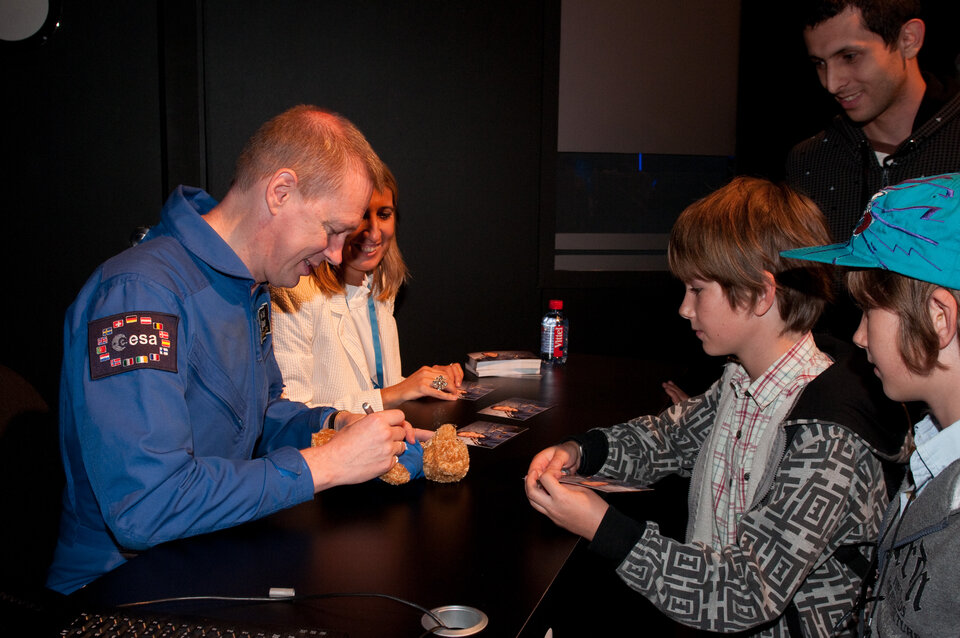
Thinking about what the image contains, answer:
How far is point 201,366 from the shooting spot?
4.78ft

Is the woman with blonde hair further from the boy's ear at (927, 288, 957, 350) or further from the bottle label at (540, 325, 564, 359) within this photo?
the boy's ear at (927, 288, 957, 350)

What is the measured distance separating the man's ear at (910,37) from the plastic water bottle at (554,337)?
1499 mm

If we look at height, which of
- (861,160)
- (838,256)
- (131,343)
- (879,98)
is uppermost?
(879,98)

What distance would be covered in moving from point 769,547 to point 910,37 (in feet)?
6.48

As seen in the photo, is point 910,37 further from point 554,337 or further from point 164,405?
point 164,405

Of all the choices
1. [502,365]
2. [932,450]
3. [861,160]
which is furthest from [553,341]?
[932,450]

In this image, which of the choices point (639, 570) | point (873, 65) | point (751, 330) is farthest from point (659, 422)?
point (873, 65)

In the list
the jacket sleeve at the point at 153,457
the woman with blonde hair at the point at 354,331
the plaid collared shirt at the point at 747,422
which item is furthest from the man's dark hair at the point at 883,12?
the jacket sleeve at the point at 153,457

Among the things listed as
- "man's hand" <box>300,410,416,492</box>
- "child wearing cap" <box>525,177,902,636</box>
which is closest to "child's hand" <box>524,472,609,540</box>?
"child wearing cap" <box>525,177,902,636</box>

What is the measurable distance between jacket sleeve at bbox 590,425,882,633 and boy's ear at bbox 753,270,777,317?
323mm

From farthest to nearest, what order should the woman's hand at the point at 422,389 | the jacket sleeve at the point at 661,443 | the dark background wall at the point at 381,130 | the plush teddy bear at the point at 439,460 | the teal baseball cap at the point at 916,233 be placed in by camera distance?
the dark background wall at the point at 381,130, the woman's hand at the point at 422,389, the jacket sleeve at the point at 661,443, the plush teddy bear at the point at 439,460, the teal baseball cap at the point at 916,233

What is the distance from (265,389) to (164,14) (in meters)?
2.83

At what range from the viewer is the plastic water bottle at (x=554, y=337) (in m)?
3.14

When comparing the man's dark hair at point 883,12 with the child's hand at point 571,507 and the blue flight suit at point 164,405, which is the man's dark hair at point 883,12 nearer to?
the child's hand at point 571,507
